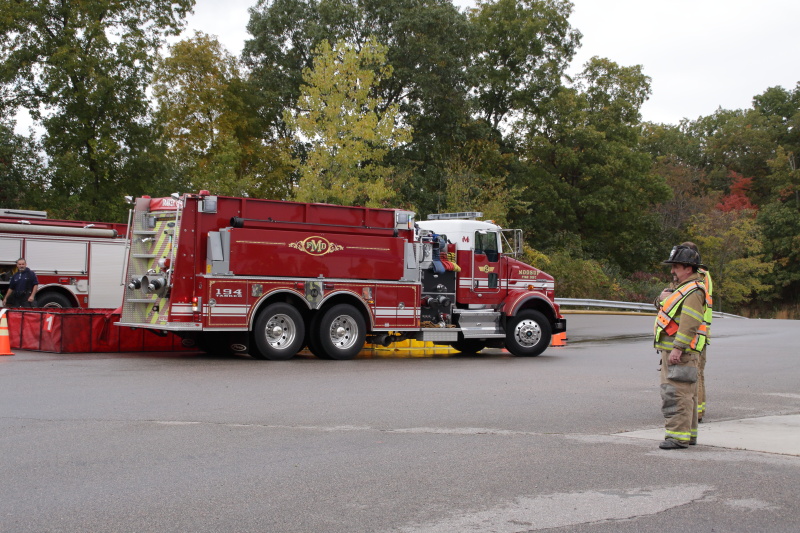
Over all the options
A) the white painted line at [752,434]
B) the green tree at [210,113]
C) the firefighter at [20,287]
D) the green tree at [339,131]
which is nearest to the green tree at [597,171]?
the green tree at [210,113]

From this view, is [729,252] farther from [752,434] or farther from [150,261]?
[752,434]

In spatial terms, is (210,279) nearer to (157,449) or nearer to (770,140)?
(157,449)

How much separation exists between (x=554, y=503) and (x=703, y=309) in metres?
3.02

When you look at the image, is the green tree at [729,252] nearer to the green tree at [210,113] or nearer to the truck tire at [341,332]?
the green tree at [210,113]

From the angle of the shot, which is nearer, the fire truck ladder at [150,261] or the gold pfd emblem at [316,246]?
the fire truck ladder at [150,261]

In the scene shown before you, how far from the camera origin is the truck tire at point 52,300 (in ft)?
69.7

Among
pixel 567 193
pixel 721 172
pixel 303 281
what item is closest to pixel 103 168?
pixel 303 281

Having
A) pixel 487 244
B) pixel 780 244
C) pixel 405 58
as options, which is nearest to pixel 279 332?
pixel 487 244

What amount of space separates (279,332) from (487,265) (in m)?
4.89

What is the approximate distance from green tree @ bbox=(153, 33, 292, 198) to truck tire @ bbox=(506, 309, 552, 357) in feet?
88.5

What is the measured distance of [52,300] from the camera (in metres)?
21.6

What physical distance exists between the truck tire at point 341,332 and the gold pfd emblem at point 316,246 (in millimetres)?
1048

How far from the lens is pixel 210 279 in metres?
15.2

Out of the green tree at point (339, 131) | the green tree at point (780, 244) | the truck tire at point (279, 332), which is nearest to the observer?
the truck tire at point (279, 332)
